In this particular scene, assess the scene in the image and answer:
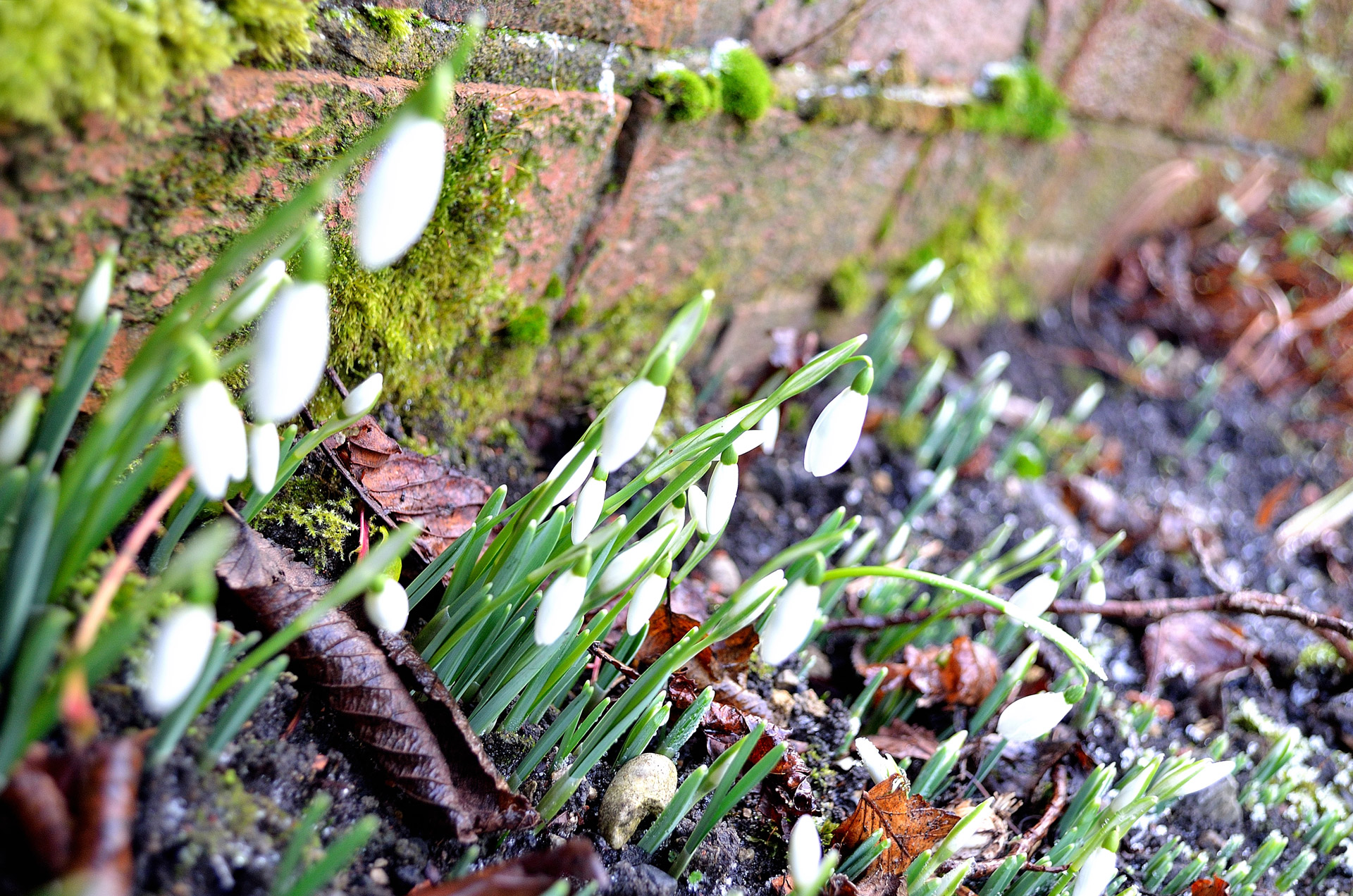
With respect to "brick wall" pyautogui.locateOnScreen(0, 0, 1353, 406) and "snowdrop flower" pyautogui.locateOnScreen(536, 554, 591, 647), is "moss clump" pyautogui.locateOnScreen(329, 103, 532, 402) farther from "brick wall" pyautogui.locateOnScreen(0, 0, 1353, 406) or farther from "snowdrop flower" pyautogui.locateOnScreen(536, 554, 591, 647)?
"snowdrop flower" pyautogui.locateOnScreen(536, 554, 591, 647)

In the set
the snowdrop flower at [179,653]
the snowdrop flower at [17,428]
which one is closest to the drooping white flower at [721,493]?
the snowdrop flower at [179,653]

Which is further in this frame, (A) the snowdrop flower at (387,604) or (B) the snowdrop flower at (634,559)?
(B) the snowdrop flower at (634,559)

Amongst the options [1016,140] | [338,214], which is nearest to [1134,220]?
[1016,140]

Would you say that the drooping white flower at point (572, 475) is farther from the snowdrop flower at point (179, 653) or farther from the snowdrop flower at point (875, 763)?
the snowdrop flower at point (875, 763)

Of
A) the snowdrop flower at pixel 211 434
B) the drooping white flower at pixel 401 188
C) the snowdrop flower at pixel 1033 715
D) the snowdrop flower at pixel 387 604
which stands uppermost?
the drooping white flower at pixel 401 188

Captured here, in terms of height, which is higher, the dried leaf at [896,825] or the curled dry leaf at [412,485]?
the curled dry leaf at [412,485]

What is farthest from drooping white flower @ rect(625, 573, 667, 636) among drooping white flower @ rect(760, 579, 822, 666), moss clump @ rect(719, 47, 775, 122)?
moss clump @ rect(719, 47, 775, 122)

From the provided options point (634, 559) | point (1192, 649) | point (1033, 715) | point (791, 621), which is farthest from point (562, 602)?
point (1192, 649)
